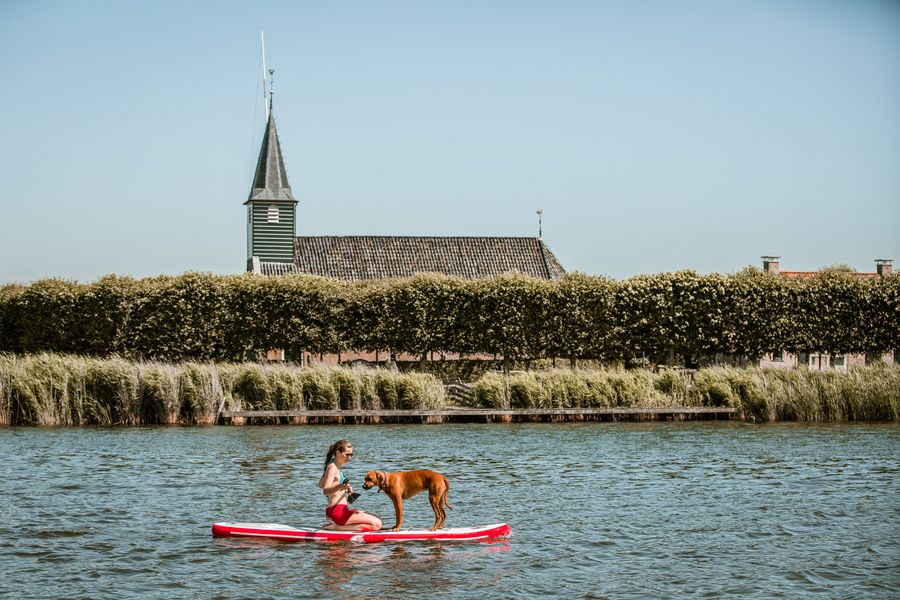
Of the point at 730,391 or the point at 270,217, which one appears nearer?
the point at 730,391

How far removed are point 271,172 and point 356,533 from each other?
5143 centimetres

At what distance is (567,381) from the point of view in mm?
32406

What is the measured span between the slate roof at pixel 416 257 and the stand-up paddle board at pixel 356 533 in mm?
45254

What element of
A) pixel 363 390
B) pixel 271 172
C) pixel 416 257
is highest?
pixel 271 172

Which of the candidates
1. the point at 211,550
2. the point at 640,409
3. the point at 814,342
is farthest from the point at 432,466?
the point at 814,342

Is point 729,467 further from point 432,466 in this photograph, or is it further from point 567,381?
point 567,381

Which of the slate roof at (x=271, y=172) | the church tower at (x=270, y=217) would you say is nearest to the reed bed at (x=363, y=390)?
the church tower at (x=270, y=217)

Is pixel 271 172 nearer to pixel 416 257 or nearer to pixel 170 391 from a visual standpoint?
pixel 416 257

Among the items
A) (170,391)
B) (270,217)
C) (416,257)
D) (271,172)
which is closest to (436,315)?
(170,391)

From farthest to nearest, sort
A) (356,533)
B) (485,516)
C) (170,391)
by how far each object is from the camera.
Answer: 1. (170,391)
2. (485,516)
3. (356,533)

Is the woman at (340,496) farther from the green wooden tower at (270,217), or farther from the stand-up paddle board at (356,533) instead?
the green wooden tower at (270,217)

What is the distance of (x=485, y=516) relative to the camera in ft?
52.7

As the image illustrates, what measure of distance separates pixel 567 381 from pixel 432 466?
11.7 metres

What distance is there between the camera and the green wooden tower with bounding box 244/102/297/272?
204 feet
